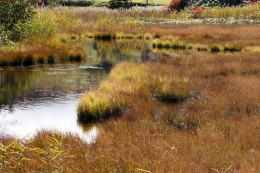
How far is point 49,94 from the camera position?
1691cm

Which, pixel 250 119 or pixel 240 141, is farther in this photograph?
pixel 250 119

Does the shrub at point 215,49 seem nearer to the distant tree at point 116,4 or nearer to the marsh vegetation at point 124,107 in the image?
the marsh vegetation at point 124,107

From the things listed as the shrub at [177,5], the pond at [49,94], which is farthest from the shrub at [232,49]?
the shrub at [177,5]

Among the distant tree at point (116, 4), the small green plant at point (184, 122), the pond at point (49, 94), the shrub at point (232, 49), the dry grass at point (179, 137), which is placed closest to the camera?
the dry grass at point (179, 137)

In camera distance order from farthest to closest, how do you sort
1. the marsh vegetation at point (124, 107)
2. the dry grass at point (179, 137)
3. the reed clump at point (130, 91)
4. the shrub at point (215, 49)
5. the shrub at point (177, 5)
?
the shrub at point (177, 5), the shrub at point (215, 49), the reed clump at point (130, 91), the marsh vegetation at point (124, 107), the dry grass at point (179, 137)

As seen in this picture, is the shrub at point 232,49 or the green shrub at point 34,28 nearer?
the green shrub at point 34,28

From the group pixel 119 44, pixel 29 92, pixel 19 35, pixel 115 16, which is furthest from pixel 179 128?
pixel 115 16

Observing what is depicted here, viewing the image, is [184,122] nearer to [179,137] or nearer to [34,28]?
[179,137]

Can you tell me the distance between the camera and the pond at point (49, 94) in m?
12.4

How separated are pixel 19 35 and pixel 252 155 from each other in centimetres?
2168

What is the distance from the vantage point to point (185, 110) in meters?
13.0

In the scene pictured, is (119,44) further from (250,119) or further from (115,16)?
(250,119)

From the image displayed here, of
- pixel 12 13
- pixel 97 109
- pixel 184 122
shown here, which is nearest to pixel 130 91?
pixel 97 109

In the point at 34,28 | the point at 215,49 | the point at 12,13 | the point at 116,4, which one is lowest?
the point at 215,49
